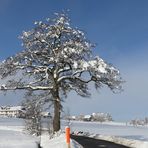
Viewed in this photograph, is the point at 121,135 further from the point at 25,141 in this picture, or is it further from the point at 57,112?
the point at 25,141

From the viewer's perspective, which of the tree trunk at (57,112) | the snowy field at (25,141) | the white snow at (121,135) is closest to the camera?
the snowy field at (25,141)

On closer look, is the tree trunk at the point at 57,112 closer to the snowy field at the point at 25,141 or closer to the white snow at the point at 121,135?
the white snow at the point at 121,135

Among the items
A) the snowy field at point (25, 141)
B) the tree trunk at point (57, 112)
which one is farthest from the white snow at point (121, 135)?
the snowy field at point (25, 141)

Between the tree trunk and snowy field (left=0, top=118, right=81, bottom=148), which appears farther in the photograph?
the tree trunk

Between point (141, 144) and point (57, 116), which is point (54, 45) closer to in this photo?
point (57, 116)

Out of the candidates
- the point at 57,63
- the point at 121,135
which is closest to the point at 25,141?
the point at 57,63

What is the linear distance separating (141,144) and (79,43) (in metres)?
13.2

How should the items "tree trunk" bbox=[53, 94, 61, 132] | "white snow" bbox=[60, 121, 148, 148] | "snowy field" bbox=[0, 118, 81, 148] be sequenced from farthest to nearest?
"tree trunk" bbox=[53, 94, 61, 132], "white snow" bbox=[60, 121, 148, 148], "snowy field" bbox=[0, 118, 81, 148]

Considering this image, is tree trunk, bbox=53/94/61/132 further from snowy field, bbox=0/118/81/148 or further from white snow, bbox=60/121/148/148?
snowy field, bbox=0/118/81/148

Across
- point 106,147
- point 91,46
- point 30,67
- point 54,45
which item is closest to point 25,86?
point 30,67

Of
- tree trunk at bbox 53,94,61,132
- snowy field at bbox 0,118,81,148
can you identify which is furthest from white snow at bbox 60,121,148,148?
snowy field at bbox 0,118,81,148

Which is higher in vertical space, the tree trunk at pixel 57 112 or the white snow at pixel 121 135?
the tree trunk at pixel 57 112

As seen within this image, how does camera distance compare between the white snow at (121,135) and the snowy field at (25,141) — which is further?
the white snow at (121,135)

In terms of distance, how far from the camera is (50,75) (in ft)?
120
